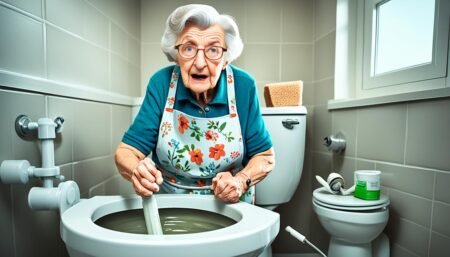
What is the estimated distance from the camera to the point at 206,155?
2.47 feet

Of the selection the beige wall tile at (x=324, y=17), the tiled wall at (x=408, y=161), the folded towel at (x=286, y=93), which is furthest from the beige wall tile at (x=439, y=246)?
the beige wall tile at (x=324, y=17)

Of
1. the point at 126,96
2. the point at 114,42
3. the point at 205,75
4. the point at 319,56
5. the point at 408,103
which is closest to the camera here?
the point at 205,75

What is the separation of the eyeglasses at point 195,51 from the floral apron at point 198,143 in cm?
13

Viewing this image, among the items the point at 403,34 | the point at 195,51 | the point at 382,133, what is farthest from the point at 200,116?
the point at 403,34

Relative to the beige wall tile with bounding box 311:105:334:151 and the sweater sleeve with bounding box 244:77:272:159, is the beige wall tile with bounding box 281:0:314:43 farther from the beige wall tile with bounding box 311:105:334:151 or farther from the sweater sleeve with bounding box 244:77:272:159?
the sweater sleeve with bounding box 244:77:272:159

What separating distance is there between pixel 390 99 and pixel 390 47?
1.06 feet

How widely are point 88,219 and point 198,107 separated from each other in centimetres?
39

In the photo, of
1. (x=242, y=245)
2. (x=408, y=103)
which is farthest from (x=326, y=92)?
(x=242, y=245)

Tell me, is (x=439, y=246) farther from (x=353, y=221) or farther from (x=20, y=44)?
(x=20, y=44)

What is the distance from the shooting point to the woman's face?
678mm

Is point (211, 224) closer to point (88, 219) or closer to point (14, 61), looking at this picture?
point (88, 219)

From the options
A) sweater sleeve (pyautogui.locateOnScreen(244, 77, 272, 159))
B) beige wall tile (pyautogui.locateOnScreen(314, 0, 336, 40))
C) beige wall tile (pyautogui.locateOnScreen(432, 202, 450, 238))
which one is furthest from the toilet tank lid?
beige wall tile (pyautogui.locateOnScreen(432, 202, 450, 238))

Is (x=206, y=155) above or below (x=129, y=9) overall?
below

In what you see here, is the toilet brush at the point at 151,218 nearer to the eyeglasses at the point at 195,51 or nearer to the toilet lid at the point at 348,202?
the eyeglasses at the point at 195,51
